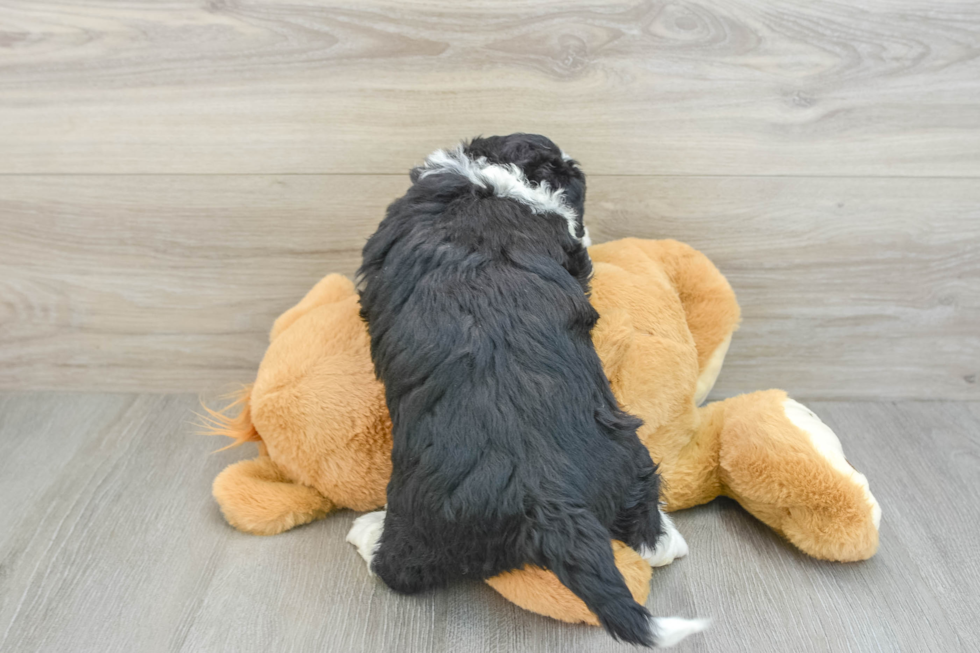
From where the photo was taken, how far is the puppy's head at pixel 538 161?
3.00ft

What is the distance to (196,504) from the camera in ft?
3.54

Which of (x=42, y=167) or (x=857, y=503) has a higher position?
(x=42, y=167)

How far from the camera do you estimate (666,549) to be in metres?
0.91

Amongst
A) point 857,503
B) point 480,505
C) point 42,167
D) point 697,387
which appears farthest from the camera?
point 42,167

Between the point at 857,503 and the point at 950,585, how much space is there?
0.18 metres

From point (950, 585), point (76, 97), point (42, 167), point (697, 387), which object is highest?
point (76, 97)

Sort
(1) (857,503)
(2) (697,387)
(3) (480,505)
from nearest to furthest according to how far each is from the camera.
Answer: (3) (480,505)
(1) (857,503)
(2) (697,387)

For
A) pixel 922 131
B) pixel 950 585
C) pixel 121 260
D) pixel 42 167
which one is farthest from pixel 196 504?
pixel 922 131

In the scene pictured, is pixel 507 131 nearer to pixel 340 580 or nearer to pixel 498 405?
A: pixel 498 405

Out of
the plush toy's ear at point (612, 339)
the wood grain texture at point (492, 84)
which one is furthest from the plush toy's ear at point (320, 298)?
the plush toy's ear at point (612, 339)

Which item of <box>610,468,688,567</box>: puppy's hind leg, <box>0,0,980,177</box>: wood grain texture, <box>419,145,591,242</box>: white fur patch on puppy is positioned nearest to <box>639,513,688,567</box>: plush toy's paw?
<box>610,468,688,567</box>: puppy's hind leg

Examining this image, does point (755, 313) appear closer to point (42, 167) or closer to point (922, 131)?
point (922, 131)

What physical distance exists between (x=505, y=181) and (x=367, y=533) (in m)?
0.52

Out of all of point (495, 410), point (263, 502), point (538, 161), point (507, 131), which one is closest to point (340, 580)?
point (263, 502)
